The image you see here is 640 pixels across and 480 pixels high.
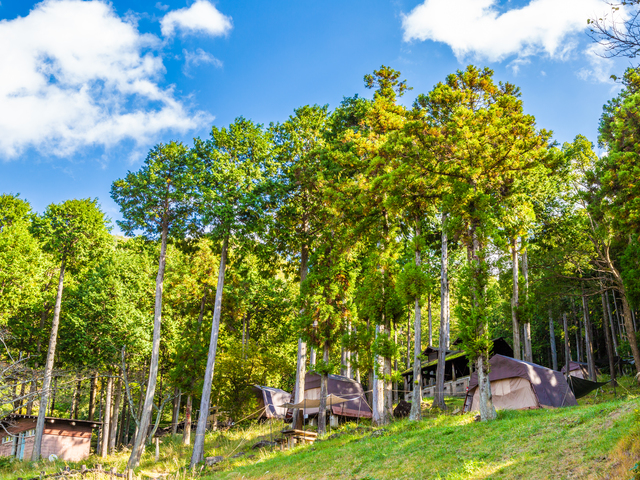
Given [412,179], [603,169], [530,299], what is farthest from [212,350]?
[603,169]

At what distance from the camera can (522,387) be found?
19.0 m

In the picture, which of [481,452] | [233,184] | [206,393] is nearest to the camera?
[481,452]

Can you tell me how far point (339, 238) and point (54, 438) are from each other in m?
24.7

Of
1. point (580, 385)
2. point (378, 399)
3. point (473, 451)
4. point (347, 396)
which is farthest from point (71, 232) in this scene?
point (580, 385)

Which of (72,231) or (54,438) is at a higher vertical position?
(72,231)

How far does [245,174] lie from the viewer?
73.4 ft

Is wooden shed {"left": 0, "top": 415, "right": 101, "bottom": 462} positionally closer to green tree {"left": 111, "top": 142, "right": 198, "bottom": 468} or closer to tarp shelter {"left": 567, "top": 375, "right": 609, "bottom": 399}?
green tree {"left": 111, "top": 142, "right": 198, "bottom": 468}

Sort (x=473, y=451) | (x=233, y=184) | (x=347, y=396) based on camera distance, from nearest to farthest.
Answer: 1. (x=473, y=451)
2. (x=233, y=184)
3. (x=347, y=396)

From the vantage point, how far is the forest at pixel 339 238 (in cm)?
1739

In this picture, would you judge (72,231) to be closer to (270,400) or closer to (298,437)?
(270,400)

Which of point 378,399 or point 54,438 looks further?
point 54,438

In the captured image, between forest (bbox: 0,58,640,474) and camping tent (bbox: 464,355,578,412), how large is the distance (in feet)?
6.23

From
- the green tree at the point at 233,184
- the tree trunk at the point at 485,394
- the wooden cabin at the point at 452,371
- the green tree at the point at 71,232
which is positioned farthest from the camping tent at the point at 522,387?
the green tree at the point at 71,232

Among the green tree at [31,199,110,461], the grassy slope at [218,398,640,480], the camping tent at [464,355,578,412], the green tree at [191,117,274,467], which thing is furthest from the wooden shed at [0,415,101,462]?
the camping tent at [464,355,578,412]
